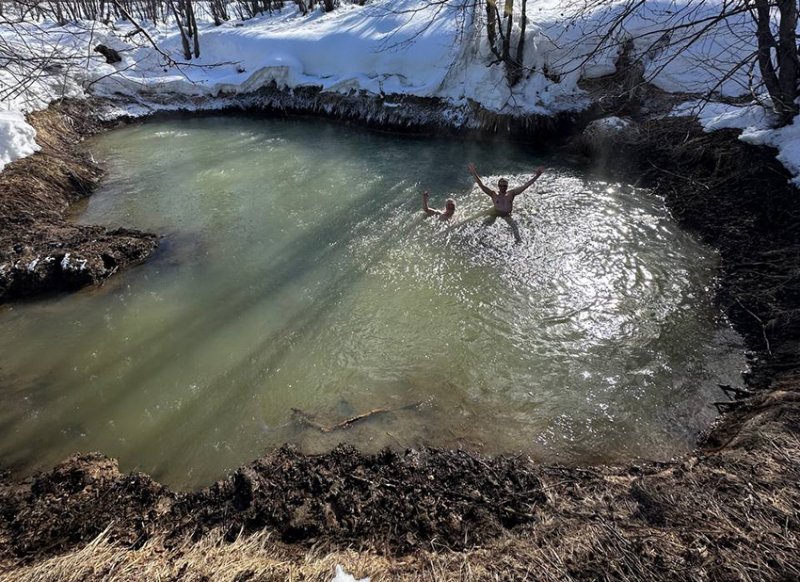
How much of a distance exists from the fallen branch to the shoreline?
0.43 metres

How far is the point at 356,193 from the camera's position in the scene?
8664 millimetres

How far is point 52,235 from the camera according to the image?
22.7ft

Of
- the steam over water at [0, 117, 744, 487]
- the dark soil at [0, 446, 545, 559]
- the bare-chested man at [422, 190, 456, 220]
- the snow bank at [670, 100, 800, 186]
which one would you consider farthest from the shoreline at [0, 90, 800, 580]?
the bare-chested man at [422, 190, 456, 220]

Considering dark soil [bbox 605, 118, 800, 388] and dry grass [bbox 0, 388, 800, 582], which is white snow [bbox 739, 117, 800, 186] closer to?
dark soil [bbox 605, 118, 800, 388]

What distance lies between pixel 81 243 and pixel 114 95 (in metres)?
10.6

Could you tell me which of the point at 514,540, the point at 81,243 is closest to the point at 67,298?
the point at 81,243

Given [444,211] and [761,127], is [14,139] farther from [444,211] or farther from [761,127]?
[761,127]

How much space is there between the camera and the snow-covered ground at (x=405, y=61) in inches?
395

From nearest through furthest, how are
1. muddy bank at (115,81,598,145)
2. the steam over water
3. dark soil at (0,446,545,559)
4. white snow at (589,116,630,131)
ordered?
dark soil at (0,446,545,559) → the steam over water → white snow at (589,116,630,131) → muddy bank at (115,81,598,145)

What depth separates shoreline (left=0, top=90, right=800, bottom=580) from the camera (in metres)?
2.64

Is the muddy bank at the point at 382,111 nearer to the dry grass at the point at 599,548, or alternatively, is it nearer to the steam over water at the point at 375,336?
the steam over water at the point at 375,336

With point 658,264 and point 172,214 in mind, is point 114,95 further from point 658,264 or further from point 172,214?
point 658,264

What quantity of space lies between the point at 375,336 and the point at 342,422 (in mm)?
1358

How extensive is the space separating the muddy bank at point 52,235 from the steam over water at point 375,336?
13.8 inches
